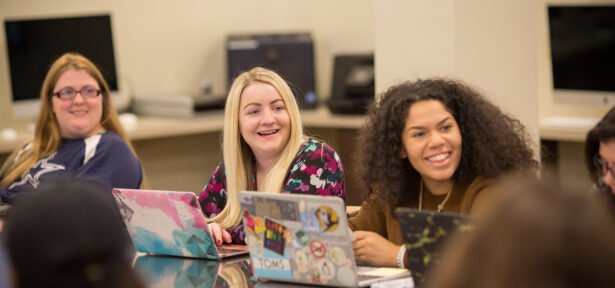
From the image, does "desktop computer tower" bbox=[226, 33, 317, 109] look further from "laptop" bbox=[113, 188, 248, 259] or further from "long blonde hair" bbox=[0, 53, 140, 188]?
"laptop" bbox=[113, 188, 248, 259]

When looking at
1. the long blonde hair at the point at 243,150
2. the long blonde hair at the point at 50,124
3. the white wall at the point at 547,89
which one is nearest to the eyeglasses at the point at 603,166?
the long blonde hair at the point at 243,150

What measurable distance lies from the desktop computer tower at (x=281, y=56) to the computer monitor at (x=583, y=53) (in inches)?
64.8

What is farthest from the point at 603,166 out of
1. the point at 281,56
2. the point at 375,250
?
the point at 281,56

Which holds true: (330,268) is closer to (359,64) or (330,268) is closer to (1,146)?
(1,146)

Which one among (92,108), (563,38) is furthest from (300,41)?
(92,108)

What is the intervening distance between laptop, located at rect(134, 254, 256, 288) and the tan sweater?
0.37 meters

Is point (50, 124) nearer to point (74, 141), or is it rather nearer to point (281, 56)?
point (74, 141)

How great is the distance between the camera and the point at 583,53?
470cm

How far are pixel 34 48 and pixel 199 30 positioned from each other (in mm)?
1282

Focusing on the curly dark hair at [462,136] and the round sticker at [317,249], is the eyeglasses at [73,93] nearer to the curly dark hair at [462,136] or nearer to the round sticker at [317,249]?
the curly dark hair at [462,136]

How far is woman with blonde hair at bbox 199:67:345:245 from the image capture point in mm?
2604

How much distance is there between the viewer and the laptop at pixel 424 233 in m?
1.82

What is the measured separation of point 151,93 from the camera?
5.74 meters

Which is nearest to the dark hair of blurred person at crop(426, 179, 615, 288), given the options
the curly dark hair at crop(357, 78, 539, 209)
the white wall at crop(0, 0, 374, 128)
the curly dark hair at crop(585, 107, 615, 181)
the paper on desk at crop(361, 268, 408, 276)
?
the paper on desk at crop(361, 268, 408, 276)
